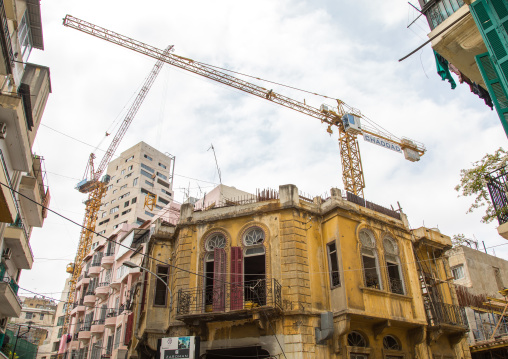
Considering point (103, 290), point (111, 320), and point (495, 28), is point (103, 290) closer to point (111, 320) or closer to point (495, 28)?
point (111, 320)

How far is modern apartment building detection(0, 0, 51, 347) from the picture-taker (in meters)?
11.4

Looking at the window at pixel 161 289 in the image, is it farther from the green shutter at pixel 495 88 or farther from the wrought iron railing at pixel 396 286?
the green shutter at pixel 495 88

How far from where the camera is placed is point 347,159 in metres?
48.1

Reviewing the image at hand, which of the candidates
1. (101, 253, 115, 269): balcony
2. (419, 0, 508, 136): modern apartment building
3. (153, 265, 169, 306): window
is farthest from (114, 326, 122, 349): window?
(419, 0, 508, 136): modern apartment building

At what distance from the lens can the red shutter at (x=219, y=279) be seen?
17.6 m

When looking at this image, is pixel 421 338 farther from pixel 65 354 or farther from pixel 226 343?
pixel 65 354

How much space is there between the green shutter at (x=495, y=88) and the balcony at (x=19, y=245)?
54.8 ft

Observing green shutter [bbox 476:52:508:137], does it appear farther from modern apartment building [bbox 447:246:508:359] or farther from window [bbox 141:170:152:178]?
window [bbox 141:170:152:178]

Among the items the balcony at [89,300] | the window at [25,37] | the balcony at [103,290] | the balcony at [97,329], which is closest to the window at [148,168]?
the balcony at [89,300]

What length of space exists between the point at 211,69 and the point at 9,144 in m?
38.4

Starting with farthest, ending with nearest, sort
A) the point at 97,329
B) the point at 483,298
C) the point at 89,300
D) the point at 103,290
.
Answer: the point at 89,300, the point at 103,290, the point at 97,329, the point at 483,298

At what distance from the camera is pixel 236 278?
1819 cm

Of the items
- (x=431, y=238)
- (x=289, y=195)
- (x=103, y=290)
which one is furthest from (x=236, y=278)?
(x=103, y=290)

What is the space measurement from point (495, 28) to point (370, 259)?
1244 centimetres
